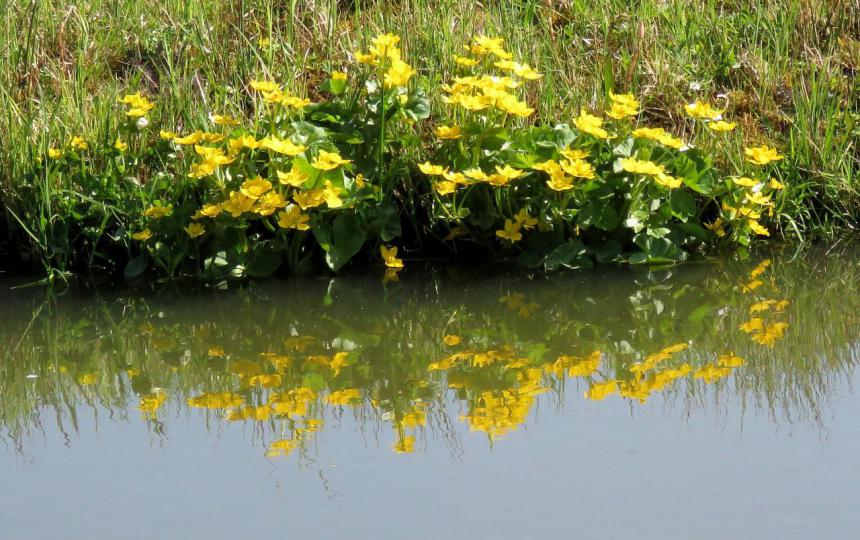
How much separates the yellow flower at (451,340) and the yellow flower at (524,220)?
0.71 meters

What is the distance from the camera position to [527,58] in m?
5.47

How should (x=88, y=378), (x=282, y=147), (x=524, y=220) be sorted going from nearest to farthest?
(x=88, y=378), (x=282, y=147), (x=524, y=220)

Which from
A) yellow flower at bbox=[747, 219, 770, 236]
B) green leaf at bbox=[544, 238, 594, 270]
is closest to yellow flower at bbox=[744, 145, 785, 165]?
yellow flower at bbox=[747, 219, 770, 236]

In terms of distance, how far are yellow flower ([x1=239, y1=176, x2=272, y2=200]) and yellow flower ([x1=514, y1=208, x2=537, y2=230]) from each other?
2.92ft

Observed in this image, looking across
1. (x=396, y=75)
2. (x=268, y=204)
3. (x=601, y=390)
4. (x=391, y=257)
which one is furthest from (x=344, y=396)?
(x=396, y=75)

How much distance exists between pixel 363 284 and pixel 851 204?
1.98 metres

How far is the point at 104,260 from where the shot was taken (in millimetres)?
4785

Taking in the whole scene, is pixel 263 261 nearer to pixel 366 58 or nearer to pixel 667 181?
pixel 366 58

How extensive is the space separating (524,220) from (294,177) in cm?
83

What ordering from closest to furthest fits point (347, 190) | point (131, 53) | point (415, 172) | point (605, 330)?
point (605, 330)
point (347, 190)
point (415, 172)
point (131, 53)

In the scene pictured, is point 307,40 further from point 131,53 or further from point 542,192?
point 542,192

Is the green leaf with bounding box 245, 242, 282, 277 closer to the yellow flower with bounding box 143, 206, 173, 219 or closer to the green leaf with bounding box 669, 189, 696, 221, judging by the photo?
the yellow flower with bounding box 143, 206, 173, 219

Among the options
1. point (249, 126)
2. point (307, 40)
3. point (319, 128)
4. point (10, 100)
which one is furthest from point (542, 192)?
point (10, 100)

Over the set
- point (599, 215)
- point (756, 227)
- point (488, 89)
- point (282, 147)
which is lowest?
point (756, 227)
